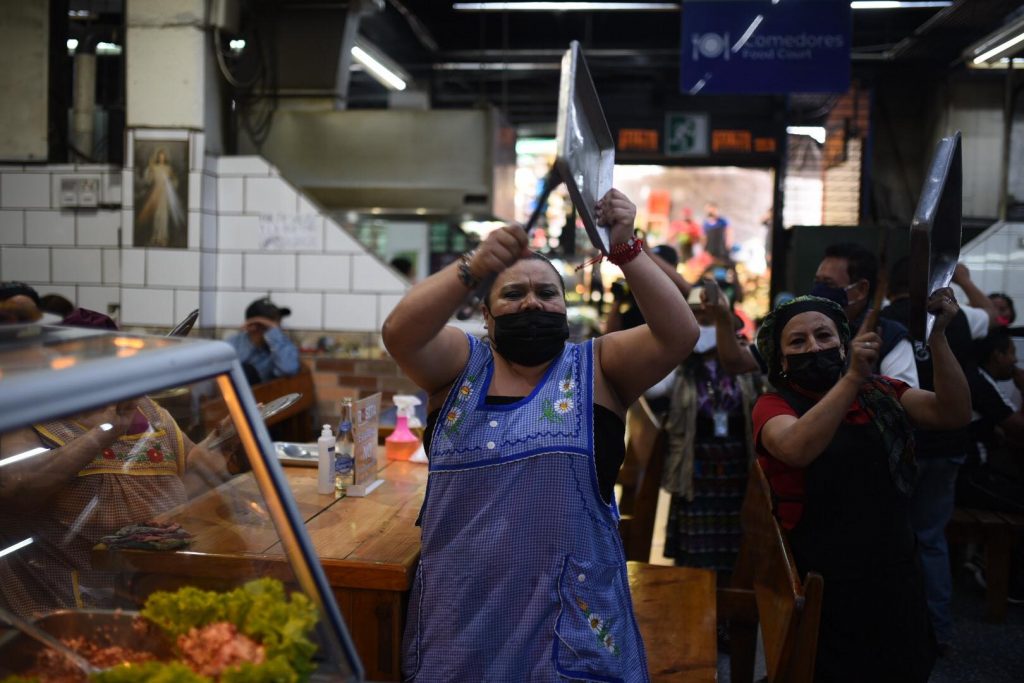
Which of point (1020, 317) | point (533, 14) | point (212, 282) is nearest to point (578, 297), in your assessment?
point (533, 14)

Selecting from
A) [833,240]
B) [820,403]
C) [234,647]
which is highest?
[833,240]

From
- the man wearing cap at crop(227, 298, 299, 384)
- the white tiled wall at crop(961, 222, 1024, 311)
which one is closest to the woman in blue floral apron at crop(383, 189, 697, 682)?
the man wearing cap at crop(227, 298, 299, 384)

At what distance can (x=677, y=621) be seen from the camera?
293 centimetres

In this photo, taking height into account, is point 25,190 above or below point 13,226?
above

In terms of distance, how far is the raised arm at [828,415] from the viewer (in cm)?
241

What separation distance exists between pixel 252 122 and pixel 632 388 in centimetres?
475

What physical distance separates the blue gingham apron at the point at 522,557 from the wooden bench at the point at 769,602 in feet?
1.44

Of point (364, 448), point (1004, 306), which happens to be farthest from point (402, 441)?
point (1004, 306)

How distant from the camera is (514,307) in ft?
6.91

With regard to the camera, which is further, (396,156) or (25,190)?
(396,156)

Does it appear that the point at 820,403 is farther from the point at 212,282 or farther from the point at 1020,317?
the point at 1020,317

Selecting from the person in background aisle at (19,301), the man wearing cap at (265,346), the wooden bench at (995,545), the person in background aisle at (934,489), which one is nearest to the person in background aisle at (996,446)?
the wooden bench at (995,545)

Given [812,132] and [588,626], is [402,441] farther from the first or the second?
[812,132]

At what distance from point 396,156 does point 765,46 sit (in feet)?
8.80
